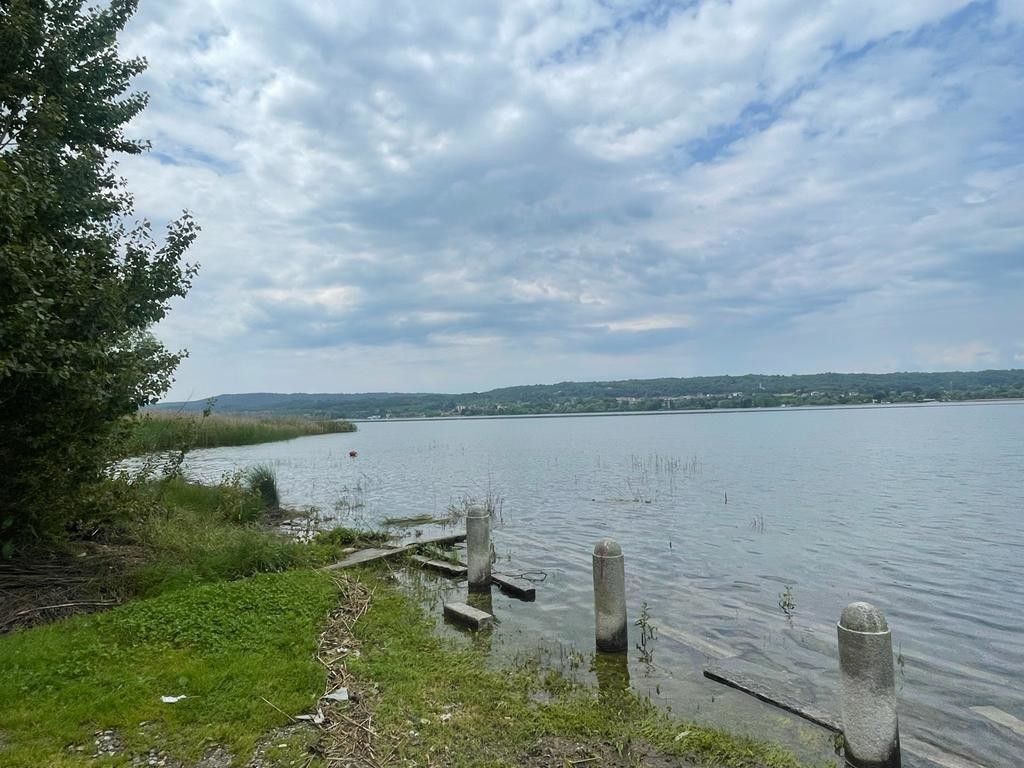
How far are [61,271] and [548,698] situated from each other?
657 cm

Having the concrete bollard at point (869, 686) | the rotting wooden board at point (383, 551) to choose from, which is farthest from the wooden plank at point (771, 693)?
the rotting wooden board at point (383, 551)

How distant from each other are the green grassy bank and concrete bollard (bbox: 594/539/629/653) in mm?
959

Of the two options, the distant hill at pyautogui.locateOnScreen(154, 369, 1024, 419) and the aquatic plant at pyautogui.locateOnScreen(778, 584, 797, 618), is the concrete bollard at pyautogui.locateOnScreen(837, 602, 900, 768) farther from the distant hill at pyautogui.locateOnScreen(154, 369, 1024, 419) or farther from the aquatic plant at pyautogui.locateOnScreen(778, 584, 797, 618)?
the distant hill at pyautogui.locateOnScreen(154, 369, 1024, 419)

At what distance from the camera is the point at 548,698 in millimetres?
5926

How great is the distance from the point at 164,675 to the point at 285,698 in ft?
3.90

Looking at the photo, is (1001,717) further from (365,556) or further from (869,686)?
(365,556)

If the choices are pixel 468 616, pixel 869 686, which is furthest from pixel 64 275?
pixel 869 686

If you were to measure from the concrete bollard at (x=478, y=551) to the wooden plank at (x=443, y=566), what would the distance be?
1.15 m

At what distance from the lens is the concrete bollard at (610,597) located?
7133 millimetres

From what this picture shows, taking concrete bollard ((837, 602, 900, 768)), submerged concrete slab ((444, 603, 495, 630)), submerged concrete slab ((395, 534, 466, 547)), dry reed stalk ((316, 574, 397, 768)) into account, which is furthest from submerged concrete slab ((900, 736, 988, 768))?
submerged concrete slab ((395, 534, 466, 547))

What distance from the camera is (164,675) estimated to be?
5406mm

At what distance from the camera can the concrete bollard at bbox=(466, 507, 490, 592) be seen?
1008 cm

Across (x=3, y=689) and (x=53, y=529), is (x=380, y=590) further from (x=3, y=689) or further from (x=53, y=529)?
(x=3, y=689)

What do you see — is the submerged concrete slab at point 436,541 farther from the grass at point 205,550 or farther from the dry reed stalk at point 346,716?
the dry reed stalk at point 346,716
